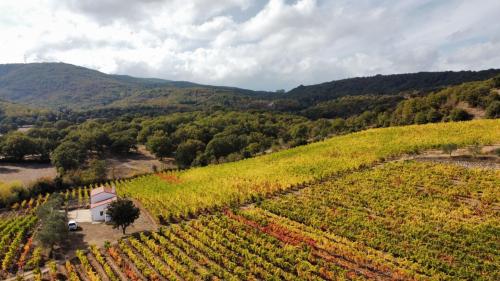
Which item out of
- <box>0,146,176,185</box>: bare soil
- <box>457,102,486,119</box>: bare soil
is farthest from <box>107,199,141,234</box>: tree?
<box>457,102,486,119</box>: bare soil

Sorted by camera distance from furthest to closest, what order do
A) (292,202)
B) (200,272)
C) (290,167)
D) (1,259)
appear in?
(290,167)
(292,202)
(1,259)
(200,272)

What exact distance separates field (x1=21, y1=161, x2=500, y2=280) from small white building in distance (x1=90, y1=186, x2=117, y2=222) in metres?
10.4

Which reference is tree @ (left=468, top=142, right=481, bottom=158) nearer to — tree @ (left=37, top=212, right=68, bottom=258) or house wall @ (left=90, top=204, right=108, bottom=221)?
house wall @ (left=90, top=204, right=108, bottom=221)

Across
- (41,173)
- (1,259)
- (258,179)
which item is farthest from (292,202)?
(41,173)

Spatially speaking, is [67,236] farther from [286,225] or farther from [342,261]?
[342,261]

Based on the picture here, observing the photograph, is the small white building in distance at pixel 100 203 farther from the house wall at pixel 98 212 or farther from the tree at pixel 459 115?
the tree at pixel 459 115

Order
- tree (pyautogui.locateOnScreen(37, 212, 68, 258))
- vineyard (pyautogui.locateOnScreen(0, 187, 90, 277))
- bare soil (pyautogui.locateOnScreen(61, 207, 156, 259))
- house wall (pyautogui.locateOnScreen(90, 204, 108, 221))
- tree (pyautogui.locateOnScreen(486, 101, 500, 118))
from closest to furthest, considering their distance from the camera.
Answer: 1. vineyard (pyautogui.locateOnScreen(0, 187, 90, 277))
2. tree (pyautogui.locateOnScreen(37, 212, 68, 258))
3. bare soil (pyautogui.locateOnScreen(61, 207, 156, 259))
4. house wall (pyautogui.locateOnScreen(90, 204, 108, 221))
5. tree (pyautogui.locateOnScreen(486, 101, 500, 118))

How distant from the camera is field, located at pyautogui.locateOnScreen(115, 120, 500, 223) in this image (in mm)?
51781

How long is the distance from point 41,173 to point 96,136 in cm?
2420

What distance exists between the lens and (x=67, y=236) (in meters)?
42.3

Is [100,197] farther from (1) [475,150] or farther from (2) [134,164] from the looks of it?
(1) [475,150]

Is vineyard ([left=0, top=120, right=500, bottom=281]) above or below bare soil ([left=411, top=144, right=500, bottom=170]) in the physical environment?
below

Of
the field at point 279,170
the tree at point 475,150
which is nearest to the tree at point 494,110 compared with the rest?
the field at point 279,170

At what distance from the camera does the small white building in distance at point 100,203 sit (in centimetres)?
4897
